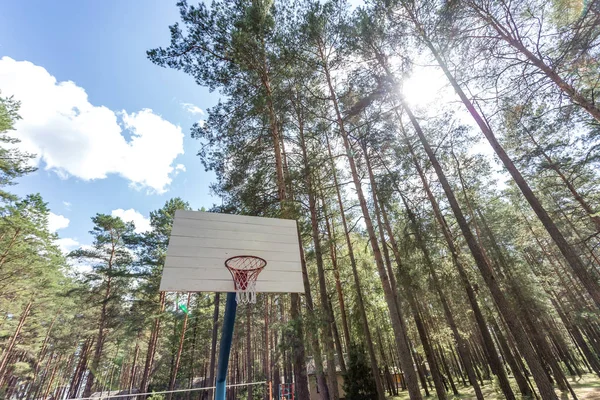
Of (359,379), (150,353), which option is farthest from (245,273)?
(150,353)

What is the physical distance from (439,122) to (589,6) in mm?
3948

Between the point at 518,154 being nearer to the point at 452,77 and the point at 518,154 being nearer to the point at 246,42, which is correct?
the point at 452,77

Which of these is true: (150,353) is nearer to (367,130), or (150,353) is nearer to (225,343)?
(225,343)

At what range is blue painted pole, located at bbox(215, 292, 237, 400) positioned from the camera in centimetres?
372

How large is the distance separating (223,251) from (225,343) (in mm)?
1421

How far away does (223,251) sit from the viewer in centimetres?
425

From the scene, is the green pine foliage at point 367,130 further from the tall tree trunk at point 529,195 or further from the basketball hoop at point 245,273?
the basketball hoop at point 245,273

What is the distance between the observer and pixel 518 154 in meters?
11.5

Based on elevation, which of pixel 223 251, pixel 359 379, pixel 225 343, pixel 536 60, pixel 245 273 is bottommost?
pixel 359 379

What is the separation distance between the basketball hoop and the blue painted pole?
156mm

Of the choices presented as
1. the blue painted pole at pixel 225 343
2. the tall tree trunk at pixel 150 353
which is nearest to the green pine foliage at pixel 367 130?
the blue painted pole at pixel 225 343

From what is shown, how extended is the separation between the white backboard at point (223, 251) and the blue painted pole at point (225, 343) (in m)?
0.36

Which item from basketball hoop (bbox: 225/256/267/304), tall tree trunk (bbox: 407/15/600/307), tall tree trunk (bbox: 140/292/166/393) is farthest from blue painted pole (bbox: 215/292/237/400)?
tall tree trunk (bbox: 140/292/166/393)

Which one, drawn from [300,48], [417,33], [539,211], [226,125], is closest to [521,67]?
[417,33]
